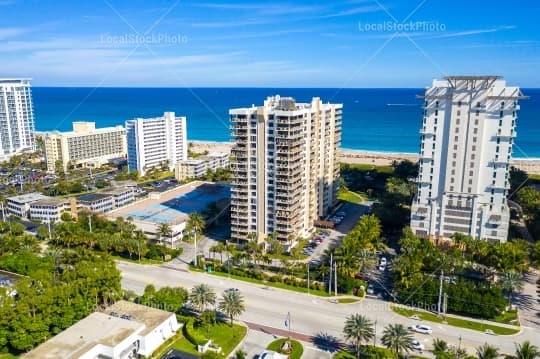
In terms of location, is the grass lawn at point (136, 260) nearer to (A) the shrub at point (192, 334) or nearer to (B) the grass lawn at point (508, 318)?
(A) the shrub at point (192, 334)

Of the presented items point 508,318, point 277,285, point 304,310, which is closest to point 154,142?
point 277,285

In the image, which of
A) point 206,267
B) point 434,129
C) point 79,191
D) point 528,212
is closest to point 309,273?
point 206,267

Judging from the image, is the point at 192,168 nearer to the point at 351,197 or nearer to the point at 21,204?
the point at 21,204

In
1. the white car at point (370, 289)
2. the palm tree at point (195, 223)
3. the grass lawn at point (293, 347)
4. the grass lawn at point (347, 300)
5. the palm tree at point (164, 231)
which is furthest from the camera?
the palm tree at point (195, 223)

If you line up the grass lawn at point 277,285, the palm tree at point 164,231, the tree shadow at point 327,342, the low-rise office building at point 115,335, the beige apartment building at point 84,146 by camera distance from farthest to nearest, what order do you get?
the beige apartment building at point 84,146
the palm tree at point 164,231
the grass lawn at point 277,285
the tree shadow at point 327,342
the low-rise office building at point 115,335

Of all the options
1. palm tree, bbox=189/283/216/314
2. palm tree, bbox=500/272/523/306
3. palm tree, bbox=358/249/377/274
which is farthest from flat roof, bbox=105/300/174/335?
palm tree, bbox=500/272/523/306

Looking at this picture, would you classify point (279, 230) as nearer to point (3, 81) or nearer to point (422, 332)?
point (422, 332)

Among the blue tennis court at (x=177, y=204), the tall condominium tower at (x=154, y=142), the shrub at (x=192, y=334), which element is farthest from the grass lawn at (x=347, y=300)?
the tall condominium tower at (x=154, y=142)
